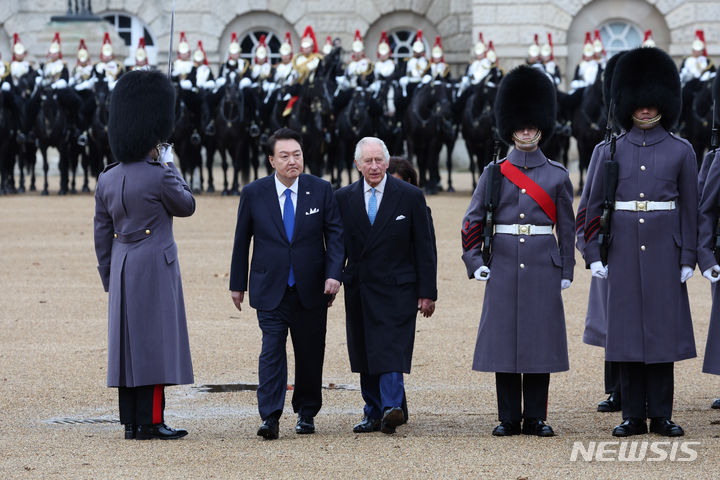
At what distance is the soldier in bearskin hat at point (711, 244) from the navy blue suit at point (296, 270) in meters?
1.47

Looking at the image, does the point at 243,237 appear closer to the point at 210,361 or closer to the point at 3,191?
the point at 210,361

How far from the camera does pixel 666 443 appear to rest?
563 cm

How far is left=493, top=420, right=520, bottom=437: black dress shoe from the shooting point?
5.82 metres

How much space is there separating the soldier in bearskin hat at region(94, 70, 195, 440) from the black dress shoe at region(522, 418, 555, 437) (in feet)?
4.48

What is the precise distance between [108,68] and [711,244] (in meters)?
15.3

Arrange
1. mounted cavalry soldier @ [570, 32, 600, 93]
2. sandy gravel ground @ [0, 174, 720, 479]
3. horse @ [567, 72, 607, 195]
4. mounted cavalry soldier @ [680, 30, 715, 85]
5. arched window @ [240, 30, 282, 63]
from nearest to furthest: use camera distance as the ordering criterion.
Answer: sandy gravel ground @ [0, 174, 720, 479]
horse @ [567, 72, 607, 195]
mounted cavalry soldier @ [680, 30, 715, 85]
mounted cavalry soldier @ [570, 32, 600, 93]
arched window @ [240, 30, 282, 63]

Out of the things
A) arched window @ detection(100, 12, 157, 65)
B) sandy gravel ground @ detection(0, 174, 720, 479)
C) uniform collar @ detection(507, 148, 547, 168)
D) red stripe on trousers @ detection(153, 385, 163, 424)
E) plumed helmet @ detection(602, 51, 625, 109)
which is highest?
arched window @ detection(100, 12, 157, 65)

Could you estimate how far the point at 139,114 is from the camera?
606 centimetres

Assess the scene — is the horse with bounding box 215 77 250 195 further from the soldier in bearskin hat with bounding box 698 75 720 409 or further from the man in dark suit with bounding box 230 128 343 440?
the soldier in bearskin hat with bounding box 698 75 720 409

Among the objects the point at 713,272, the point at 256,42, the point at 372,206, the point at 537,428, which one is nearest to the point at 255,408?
the point at 372,206

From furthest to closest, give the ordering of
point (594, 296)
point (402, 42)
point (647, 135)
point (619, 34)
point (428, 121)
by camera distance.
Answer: point (402, 42), point (619, 34), point (428, 121), point (594, 296), point (647, 135)

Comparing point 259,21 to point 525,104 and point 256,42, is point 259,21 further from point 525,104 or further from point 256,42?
point 525,104

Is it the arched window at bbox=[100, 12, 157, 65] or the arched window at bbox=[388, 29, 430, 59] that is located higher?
the arched window at bbox=[100, 12, 157, 65]

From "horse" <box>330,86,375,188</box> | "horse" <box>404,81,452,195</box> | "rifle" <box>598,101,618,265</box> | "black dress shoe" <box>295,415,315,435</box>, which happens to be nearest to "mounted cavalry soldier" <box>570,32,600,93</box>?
"horse" <box>404,81,452,195</box>
